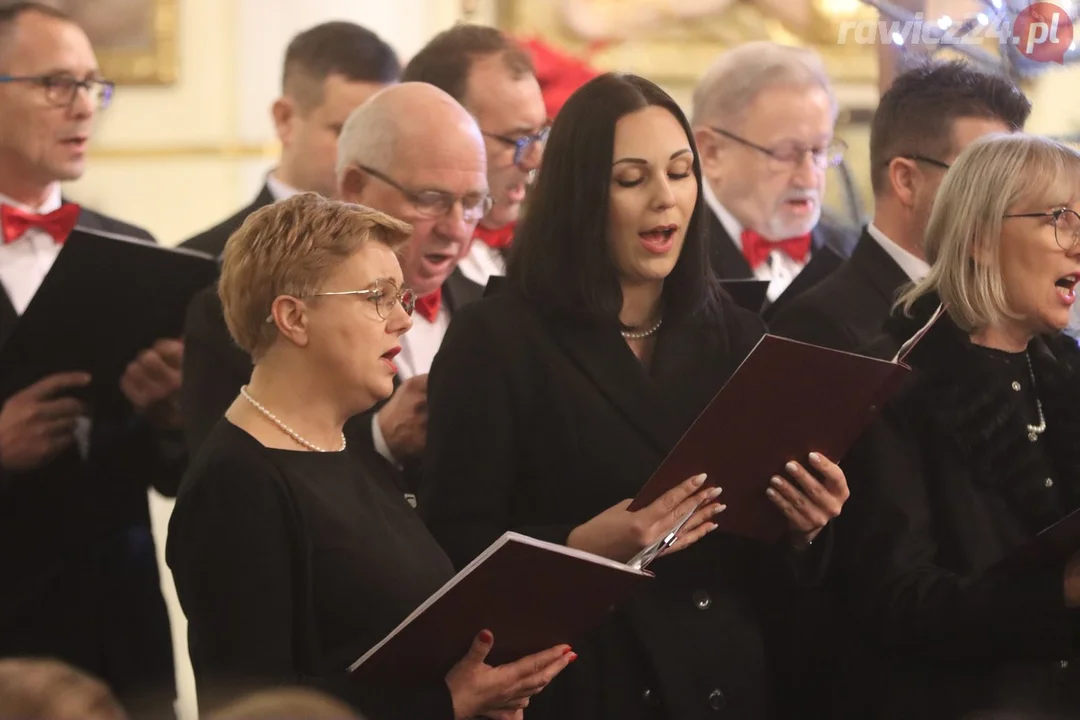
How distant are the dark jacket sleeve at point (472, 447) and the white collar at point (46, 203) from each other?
1397 millimetres

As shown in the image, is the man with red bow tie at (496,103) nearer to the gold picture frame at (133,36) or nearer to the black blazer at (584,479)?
the black blazer at (584,479)

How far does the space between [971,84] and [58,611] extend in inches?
86.9

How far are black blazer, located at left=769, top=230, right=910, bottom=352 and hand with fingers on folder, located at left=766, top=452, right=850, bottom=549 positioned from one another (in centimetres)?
44

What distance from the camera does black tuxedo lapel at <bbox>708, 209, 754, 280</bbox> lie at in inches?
152

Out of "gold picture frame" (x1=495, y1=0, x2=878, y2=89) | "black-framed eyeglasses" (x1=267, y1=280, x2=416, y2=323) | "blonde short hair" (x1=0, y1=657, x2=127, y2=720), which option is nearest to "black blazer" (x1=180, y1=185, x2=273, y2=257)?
"black-framed eyeglasses" (x1=267, y1=280, x2=416, y2=323)

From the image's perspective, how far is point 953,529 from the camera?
103 inches

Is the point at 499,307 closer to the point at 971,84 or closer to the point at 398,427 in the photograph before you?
the point at 398,427

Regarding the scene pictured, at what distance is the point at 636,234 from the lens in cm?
267

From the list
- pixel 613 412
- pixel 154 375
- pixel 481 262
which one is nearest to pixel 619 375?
pixel 613 412

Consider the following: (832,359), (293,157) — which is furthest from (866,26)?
(832,359)

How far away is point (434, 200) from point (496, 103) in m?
0.73

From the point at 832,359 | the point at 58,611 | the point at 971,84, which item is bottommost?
the point at 58,611

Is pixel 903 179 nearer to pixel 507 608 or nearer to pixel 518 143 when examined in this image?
pixel 518 143

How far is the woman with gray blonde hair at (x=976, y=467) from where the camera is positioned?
2561 mm
